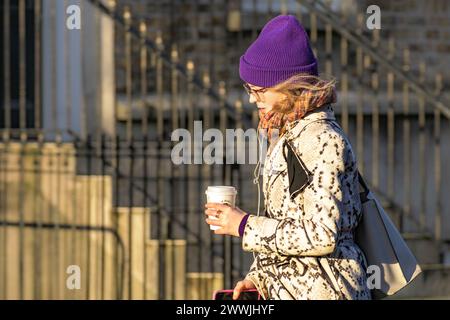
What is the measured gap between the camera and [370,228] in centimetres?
411

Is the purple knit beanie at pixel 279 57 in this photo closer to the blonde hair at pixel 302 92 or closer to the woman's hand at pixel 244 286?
the blonde hair at pixel 302 92

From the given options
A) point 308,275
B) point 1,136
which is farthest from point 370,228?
point 1,136

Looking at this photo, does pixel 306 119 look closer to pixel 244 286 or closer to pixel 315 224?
pixel 315 224

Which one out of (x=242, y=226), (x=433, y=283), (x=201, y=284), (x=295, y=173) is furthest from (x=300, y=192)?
(x=433, y=283)

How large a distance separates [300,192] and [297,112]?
0.28 meters

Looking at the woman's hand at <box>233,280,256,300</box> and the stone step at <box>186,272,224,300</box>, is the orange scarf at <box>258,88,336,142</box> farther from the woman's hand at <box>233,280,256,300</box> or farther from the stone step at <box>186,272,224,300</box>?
the stone step at <box>186,272,224,300</box>

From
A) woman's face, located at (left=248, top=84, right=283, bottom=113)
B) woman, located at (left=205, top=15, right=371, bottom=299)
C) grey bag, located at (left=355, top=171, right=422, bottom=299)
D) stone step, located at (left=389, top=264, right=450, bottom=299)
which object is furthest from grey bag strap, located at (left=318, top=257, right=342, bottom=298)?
stone step, located at (left=389, top=264, right=450, bottom=299)

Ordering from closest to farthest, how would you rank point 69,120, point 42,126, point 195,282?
point 195,282, point 69,120, point 42,126

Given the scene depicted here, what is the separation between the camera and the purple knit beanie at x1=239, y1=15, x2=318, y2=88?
13.3ft

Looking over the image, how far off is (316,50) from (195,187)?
1857 mm

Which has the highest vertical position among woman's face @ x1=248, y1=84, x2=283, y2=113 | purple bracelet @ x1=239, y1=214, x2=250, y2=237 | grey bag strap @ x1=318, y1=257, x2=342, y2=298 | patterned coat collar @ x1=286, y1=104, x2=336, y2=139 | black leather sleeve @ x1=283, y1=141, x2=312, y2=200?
woman's face @ x1=248, y1=84, x2=283, y2=113

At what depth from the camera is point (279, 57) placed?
4078 millimetres

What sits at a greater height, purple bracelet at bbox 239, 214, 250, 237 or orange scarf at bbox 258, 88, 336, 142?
orange scarf at bbox 258, 88, 336, 142

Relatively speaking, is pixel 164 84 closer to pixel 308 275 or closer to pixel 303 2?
pixel 303 2
